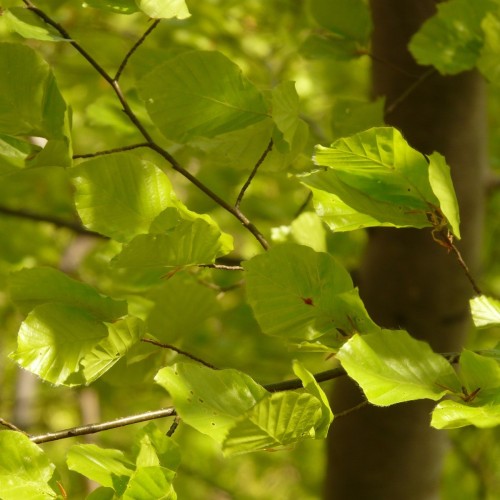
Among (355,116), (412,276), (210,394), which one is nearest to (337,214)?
(210,394)

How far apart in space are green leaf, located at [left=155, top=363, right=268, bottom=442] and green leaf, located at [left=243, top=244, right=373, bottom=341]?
61 mm

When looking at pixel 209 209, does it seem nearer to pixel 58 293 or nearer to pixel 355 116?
pixel 355 116

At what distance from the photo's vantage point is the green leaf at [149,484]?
365mm

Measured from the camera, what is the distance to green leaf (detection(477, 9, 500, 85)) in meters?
0.57

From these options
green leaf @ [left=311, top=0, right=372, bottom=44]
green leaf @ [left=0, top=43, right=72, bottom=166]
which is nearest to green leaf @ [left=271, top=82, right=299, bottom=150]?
green leaf @ [left=0, top=43, right=72, bottom=166]

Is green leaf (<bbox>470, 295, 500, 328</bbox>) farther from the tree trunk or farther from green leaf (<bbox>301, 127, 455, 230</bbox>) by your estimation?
the tree trunk

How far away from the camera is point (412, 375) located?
384 millimetres

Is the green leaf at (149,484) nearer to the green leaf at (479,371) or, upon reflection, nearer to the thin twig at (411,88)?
the green leaf at (479,371)

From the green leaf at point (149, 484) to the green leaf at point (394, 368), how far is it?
0.11 m

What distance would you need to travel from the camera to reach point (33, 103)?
1.46 feet

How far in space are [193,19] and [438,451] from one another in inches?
33.7

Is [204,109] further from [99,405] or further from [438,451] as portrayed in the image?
[99,405]

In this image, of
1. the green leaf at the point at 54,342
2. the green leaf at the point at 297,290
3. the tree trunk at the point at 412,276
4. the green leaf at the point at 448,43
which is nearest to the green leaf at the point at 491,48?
the green leaf at the point at 448,43

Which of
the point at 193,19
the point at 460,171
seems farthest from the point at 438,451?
the point at 193,19
